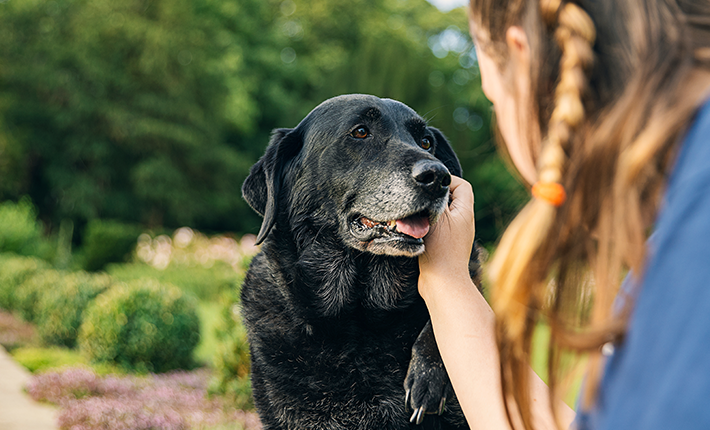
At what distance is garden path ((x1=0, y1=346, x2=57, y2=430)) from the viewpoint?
4.20 metres

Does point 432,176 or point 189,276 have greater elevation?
point 432,176

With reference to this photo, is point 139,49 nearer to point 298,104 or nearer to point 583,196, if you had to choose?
point 298,104

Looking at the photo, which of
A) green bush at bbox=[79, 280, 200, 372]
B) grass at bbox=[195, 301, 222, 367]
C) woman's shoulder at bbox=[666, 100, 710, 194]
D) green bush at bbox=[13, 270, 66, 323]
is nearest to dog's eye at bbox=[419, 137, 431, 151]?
woman's shoulder at bbox=[666, 100, 710, 194]

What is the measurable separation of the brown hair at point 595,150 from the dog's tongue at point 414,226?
1.09 metres

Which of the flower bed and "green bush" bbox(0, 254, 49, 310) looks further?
"green bush" bbox(0, 254, 49, 310)

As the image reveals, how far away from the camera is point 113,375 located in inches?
230

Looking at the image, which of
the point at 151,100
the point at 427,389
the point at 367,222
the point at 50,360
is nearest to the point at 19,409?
the point at 50,360

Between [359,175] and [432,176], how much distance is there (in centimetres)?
42

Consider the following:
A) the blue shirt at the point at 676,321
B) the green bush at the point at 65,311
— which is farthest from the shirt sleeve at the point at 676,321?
the green bush at the point at 65,311

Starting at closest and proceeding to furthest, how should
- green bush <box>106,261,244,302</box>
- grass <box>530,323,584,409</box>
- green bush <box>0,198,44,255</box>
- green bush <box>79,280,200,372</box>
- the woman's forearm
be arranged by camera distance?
grass <box>530,323,584,409</box>, the woman's forearm, green bush <box>79,280,200,372</box>, green bush <box>106,261,244,302</box>, green bush <box>0,198,44,255</box>

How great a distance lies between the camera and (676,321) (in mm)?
644

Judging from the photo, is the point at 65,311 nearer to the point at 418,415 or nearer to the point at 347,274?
the point at 347,274

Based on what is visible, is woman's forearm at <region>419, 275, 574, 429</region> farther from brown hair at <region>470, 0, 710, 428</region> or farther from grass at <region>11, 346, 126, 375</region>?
grass at <region>11, 346, 126, 375</region>

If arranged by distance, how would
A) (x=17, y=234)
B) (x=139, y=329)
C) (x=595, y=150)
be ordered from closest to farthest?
(x=595, y=150) < (x=139, y=329) < (x=17, y=234)
